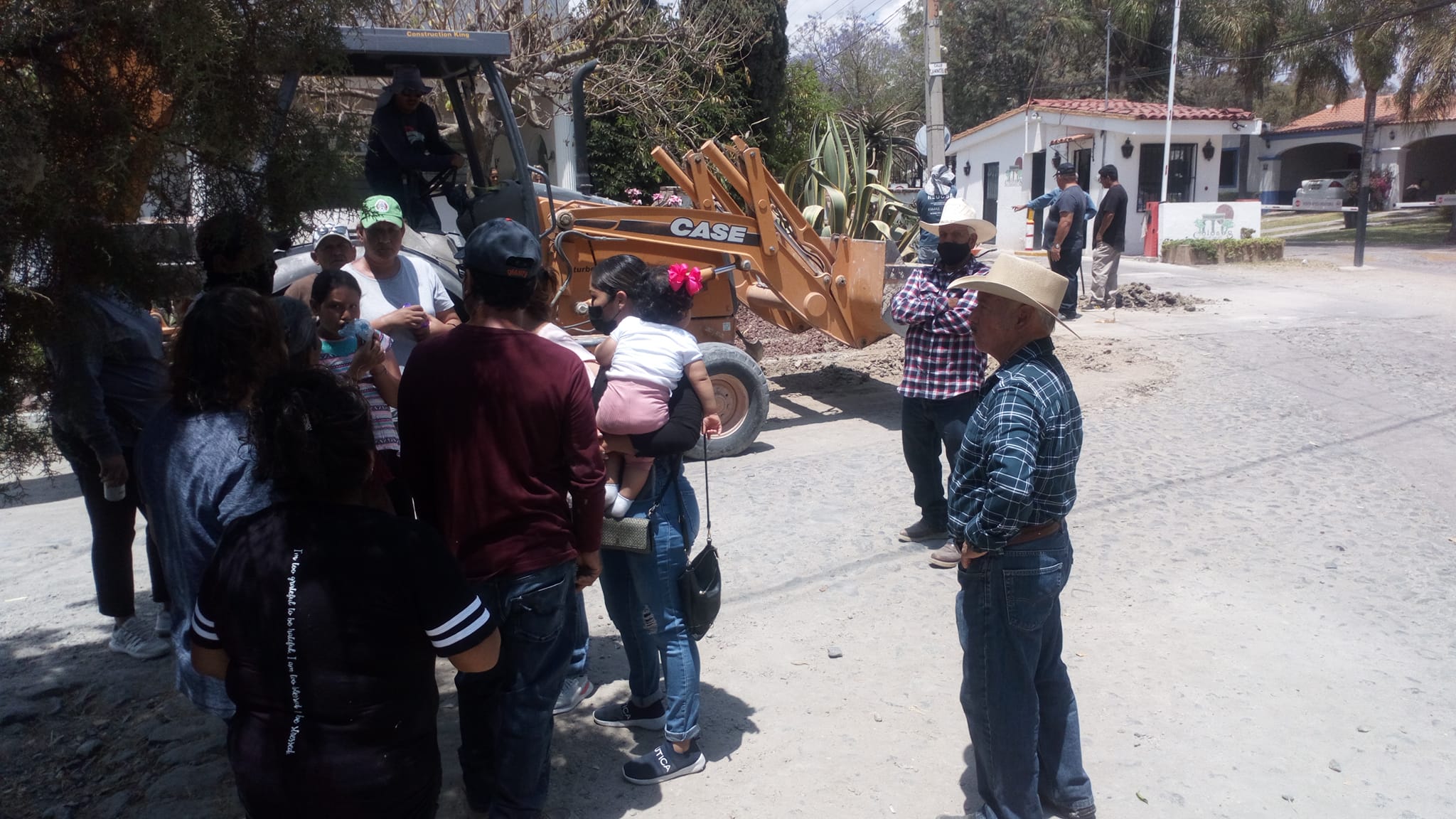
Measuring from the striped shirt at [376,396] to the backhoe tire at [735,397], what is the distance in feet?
11.2

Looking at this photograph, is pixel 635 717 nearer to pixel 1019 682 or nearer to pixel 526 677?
pixel 526 677

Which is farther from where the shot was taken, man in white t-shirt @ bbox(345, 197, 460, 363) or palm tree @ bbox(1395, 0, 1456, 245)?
palm tree @ bbox(1395, 0, 1456, 245)

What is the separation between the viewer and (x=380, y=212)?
414cm

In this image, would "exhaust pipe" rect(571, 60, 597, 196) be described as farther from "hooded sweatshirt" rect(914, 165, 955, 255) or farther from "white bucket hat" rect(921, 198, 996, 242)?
"hooded sweatshirt" rect(914, 165, 955, 255)

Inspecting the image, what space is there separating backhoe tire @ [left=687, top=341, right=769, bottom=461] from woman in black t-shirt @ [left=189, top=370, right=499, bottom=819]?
483cm

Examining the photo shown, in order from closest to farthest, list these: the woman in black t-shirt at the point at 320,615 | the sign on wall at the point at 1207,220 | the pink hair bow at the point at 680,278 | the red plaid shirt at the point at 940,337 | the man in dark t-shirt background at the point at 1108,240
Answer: the woman in black t-shirt at the point at 320,615 < the pink hair bow at the point at 680,278 < the red plaid shirt at the point at 940,337 < the man in dark t-shirt background at the point at 1108,240 < the sign on wall at the point at 1207,220

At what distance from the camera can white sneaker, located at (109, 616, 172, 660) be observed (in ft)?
14.6

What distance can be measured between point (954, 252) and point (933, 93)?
11269 mm

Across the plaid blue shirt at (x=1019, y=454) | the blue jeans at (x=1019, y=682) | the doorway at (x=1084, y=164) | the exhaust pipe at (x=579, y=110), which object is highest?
the doorway at (x=1084, y=164)

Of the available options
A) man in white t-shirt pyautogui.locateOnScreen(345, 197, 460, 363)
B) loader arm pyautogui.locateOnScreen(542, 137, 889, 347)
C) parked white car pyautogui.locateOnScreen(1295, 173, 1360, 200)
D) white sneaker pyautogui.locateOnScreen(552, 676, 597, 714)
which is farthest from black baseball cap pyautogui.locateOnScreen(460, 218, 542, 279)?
parked white car pyautogui.locateOnScreen(1295, 173, 1360, 200)

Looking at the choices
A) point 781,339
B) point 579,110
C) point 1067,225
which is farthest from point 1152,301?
point 579,110

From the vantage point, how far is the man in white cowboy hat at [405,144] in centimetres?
534

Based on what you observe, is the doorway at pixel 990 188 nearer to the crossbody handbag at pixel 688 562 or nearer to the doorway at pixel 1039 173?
the doorway at pixel 1039 173

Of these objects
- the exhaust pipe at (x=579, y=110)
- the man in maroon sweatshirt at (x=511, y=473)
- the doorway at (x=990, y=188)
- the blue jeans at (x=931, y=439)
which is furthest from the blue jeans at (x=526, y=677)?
the doorway at (x=990, y=188)
